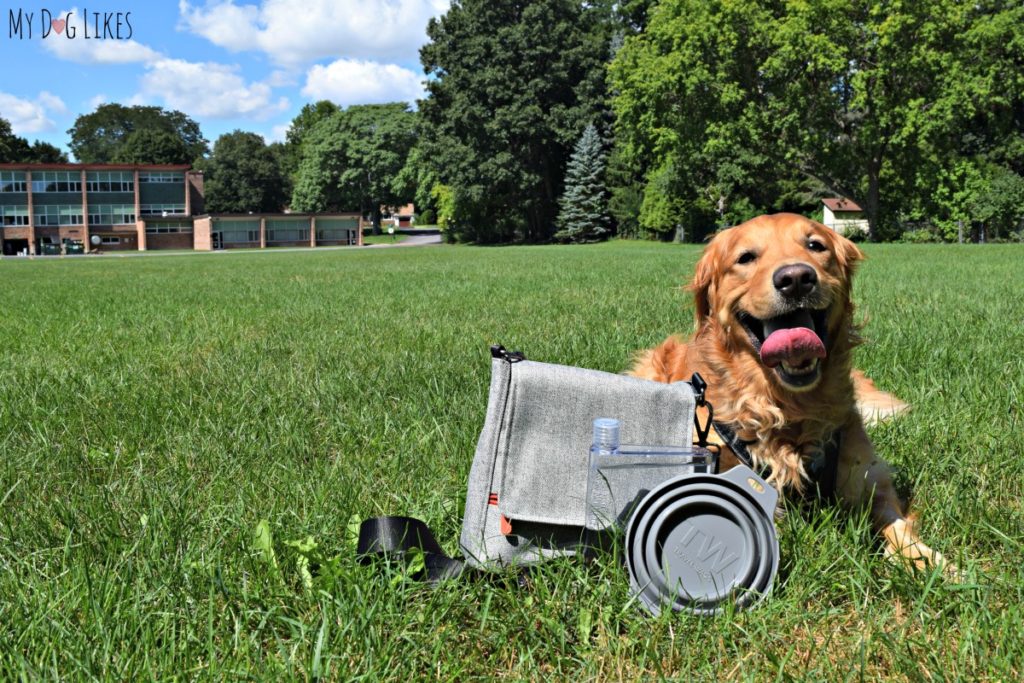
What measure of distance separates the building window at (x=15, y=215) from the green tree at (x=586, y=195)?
173ft

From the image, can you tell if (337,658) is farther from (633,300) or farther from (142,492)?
(633,300)

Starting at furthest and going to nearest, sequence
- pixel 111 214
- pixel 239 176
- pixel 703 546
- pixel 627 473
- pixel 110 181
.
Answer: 1. pixel 239 176
2. pixel 111 214
3. pixel 110 181
4. pixel 627 473
5. pixel 703 546

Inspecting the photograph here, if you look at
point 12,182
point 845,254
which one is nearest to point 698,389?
point 845,254

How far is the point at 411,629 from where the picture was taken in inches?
74.2

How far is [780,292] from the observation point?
2412mm

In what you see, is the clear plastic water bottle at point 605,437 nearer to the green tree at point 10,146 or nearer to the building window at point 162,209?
the building window at point 162,209

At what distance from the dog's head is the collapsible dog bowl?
0.62 m

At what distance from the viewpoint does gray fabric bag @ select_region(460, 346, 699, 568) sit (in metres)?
2.07

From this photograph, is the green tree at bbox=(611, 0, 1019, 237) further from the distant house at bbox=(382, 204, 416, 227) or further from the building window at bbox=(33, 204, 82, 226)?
the distant house at bbox=(382, 204, 416, 227)

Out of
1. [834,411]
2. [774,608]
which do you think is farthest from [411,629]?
[834,411]

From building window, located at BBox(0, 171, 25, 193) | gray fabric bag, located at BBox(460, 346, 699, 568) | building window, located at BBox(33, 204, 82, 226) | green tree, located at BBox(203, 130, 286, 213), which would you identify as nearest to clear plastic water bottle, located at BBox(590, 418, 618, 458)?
gray fabric bag, located at BBox(460, 346, 699, 568)

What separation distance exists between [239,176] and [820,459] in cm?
8893

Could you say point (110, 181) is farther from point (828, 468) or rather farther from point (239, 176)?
point (828, 468)

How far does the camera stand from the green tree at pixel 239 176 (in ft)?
274
